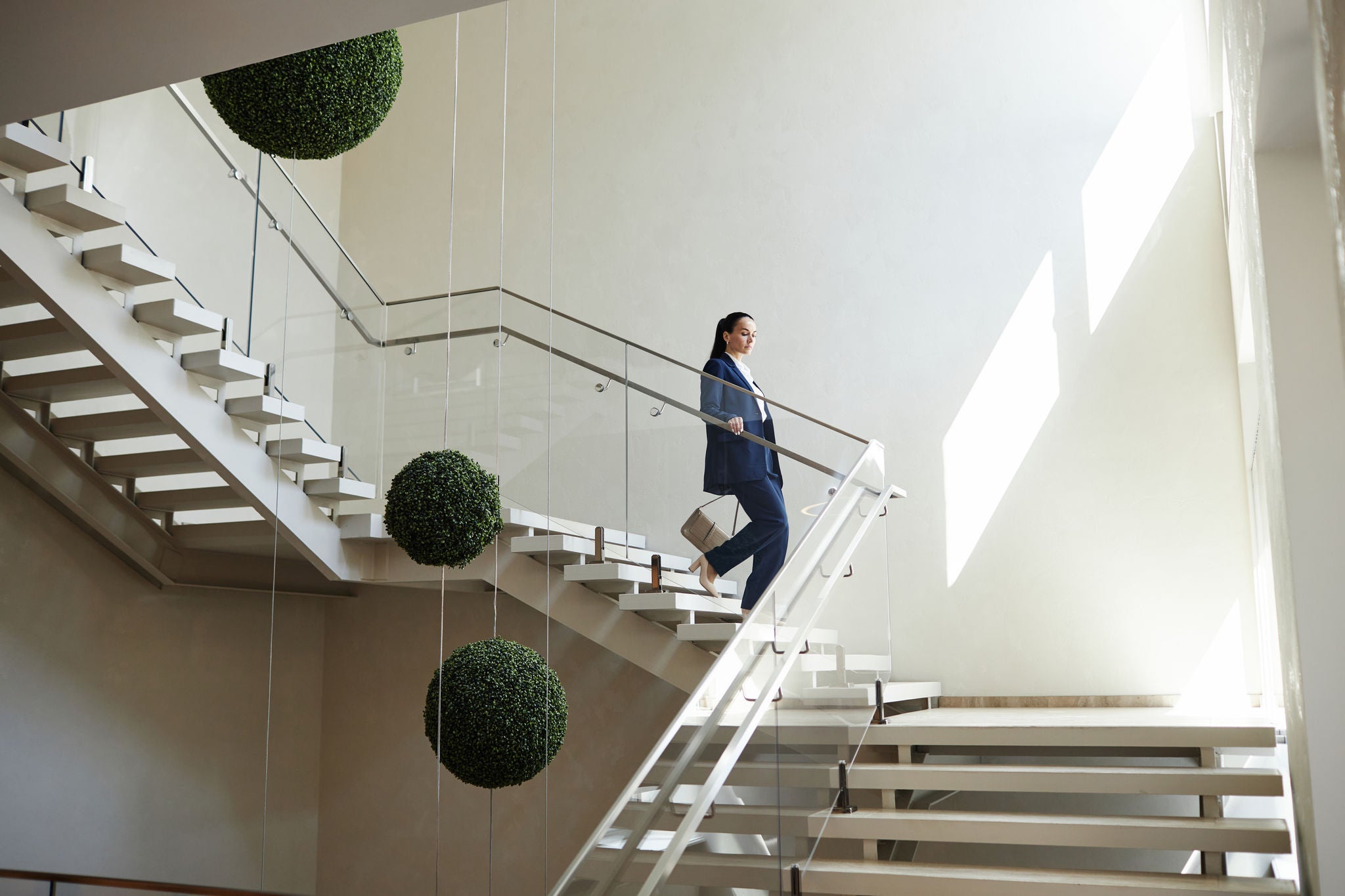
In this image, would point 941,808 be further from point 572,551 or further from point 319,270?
point 319,270

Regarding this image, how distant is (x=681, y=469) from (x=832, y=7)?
156 inches

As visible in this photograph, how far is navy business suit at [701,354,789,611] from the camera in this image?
5.45 meters

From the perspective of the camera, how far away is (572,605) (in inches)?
224

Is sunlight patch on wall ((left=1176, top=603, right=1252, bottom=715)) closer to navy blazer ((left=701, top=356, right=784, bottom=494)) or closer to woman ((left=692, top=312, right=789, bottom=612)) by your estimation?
woman ((left=692, top=312, right=789, bottom=612))

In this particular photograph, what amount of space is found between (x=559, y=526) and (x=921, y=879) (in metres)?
2.64

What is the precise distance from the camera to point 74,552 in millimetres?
4938

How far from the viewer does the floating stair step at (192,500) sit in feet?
16.4

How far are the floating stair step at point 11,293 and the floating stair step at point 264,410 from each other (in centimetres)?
94

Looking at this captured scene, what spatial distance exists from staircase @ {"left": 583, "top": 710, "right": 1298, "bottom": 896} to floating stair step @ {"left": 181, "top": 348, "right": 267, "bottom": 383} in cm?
299

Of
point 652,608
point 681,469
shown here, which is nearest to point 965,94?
point 681,469

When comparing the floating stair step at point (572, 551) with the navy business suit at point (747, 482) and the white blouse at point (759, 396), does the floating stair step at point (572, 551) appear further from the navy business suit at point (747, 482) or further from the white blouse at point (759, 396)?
the white blouse at point (759, 396)

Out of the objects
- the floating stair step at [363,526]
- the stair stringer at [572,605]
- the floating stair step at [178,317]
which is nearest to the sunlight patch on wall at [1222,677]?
the stair stringer at [572,605]

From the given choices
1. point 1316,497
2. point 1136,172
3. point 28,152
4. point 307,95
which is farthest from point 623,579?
point 1136,172

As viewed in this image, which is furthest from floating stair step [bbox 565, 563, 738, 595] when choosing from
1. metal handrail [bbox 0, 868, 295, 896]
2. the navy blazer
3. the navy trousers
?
metal handrail [bbox 0, 868, 295, 896]
